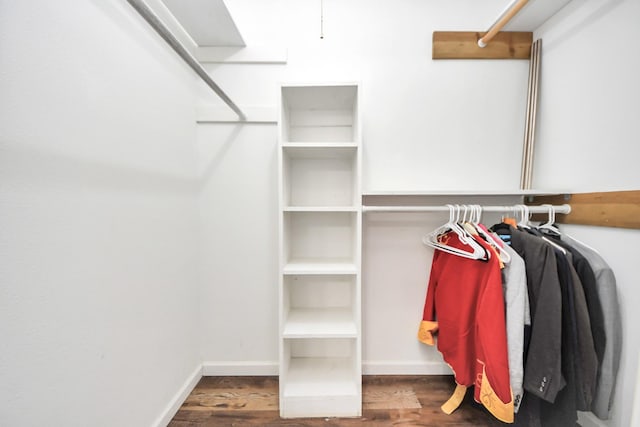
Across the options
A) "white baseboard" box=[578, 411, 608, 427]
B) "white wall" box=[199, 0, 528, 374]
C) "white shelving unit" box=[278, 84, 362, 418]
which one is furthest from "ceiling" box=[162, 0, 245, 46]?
"white baseboard" box=[578, 411, 608, 427]

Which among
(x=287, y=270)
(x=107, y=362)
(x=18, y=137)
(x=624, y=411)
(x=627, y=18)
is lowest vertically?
(x=624, y=411)

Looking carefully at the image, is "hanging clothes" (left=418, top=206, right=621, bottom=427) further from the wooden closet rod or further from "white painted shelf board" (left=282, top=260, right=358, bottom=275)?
the wooden closet rod

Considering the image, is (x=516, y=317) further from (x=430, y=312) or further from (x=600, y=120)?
(x=600, y=120)

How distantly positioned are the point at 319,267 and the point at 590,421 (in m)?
1.56

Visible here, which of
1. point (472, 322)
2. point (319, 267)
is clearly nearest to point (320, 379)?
point (319, 267)

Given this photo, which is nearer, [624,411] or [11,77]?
[11,77]

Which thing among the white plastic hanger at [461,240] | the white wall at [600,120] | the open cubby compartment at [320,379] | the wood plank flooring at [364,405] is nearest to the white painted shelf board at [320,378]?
the open cubby compartment at [320,379]

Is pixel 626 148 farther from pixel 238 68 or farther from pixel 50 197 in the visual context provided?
pixel 50 197

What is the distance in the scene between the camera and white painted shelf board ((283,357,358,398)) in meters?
1.40

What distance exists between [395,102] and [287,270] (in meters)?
1.30

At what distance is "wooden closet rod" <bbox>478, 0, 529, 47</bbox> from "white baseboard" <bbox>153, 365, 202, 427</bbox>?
2.77m

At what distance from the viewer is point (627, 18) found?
1114 millimetres

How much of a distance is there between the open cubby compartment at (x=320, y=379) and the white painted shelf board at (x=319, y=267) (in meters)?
0.43

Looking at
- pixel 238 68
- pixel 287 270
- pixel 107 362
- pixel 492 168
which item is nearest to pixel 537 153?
pixel 492 168
